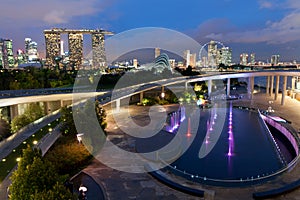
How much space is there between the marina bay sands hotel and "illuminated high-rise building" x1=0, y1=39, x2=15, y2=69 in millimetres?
16271

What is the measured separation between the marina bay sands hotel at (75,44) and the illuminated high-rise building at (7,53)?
16.3 metres

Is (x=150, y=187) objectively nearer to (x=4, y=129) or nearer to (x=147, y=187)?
(x=147, y=187)

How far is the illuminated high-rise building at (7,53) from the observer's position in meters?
123

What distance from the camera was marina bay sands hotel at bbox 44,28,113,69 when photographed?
450ft

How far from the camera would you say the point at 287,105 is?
29.8 m

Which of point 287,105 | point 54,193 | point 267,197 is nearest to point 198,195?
point 267,197

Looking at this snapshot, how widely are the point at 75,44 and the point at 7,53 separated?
3400cm

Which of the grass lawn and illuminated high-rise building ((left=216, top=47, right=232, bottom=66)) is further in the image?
illuminated high-rise building ((left=216, top=47, right=232, bottom=66))

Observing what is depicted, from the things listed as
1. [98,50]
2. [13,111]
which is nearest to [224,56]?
[98,50]

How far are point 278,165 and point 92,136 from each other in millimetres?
9343

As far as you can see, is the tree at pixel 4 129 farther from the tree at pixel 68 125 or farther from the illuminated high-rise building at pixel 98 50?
the illuminated high-rise building at pixel 98 50

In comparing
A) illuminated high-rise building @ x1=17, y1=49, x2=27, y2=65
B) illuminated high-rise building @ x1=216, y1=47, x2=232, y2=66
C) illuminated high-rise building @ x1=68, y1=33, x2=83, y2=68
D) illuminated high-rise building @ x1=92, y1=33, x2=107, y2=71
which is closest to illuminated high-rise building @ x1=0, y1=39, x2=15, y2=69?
illuminated high-rise building @ x1=17, y1=49, x2=27, y2=65

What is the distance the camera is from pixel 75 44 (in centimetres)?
14825

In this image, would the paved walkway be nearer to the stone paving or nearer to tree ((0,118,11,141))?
the stone paving
